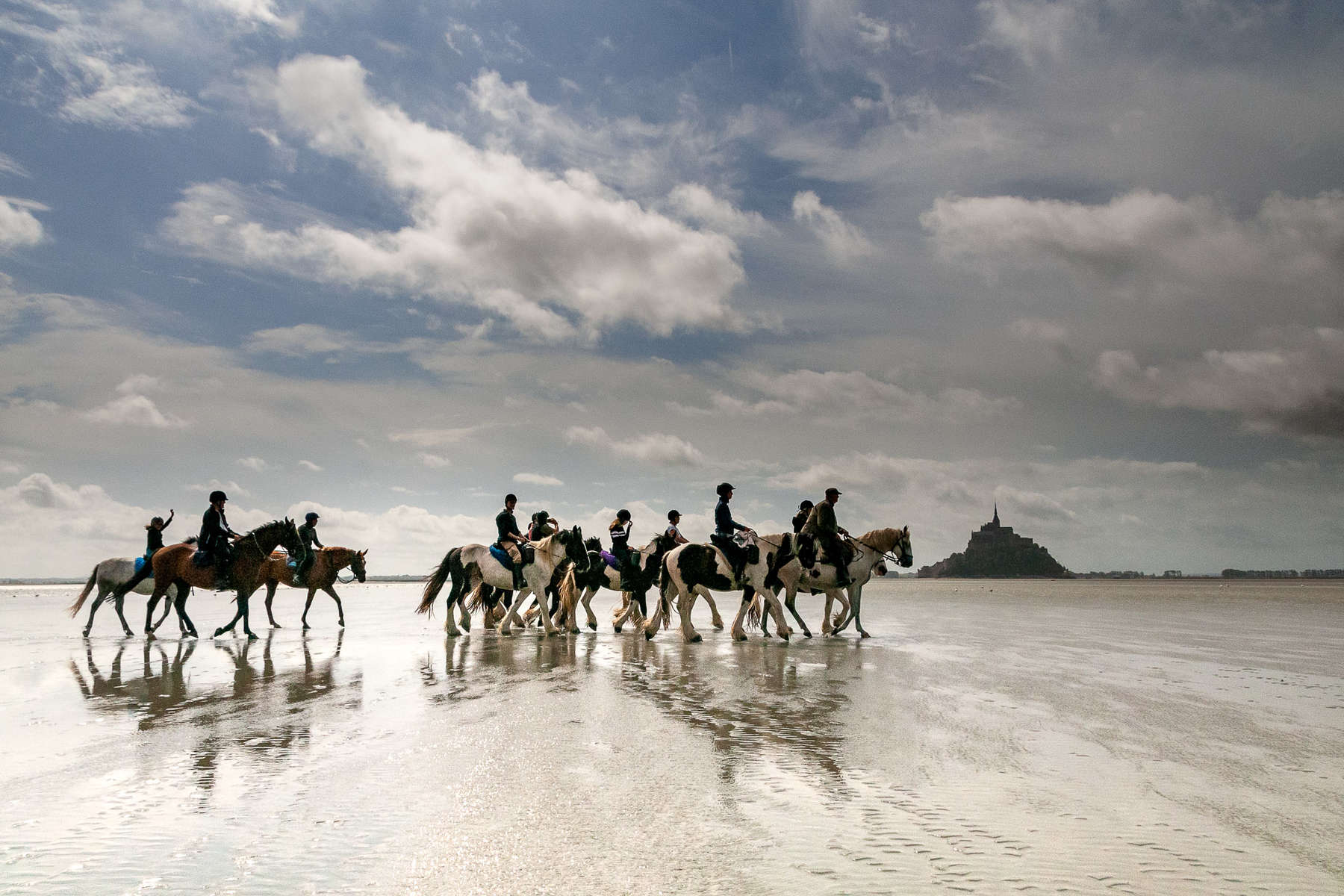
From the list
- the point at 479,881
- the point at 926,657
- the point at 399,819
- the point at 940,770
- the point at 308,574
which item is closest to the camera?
the point at 479,881

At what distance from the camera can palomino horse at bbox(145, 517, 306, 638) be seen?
15297 millimetres

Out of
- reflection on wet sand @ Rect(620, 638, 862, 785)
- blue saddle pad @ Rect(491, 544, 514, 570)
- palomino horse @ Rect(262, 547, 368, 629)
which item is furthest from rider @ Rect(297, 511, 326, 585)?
reflection on wet sand @ Rect(620, 638, 862, 785)

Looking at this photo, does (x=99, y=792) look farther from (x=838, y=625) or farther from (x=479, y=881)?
(x=838, y=625)

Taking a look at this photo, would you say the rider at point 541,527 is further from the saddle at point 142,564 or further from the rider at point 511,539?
the saddle at point 142,564

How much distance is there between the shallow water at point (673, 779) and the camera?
3545 mm

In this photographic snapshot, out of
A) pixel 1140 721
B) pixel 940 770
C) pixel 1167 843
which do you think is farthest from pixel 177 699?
pixel 1140 721

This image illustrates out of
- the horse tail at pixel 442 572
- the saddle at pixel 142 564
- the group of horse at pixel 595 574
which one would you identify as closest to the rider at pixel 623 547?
the group of horse at pixel 595 574

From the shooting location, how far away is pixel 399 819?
4195mm

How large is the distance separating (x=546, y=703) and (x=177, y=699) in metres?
3.72

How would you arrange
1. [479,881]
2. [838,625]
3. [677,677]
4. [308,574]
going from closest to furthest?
1. [479,881]
2. [677,677]
3. [838,625]
4. [308,574]

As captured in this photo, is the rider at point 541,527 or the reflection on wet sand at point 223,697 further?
the rider at point 541,527

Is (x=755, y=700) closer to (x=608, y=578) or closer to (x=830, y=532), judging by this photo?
(x=830, y=532)

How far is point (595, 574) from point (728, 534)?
13.5ft

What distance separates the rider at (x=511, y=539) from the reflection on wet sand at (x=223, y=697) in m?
3.89
